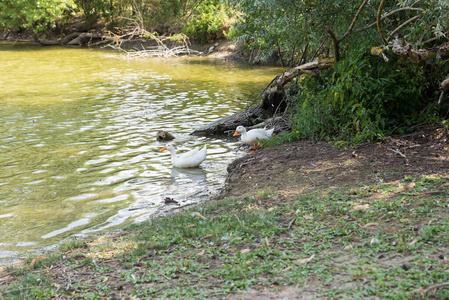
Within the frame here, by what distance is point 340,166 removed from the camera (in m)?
7.49

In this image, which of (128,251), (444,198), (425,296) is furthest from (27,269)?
(444,198)

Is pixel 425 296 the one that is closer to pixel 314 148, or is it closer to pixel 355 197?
pixel 355 197

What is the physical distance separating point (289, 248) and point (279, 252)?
18 cm

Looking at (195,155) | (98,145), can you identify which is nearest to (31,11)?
(98,145)

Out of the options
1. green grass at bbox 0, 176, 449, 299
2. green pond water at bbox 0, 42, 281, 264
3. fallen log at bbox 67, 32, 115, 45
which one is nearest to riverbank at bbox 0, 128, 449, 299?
green grass at bbox 0, 176, 449, 299

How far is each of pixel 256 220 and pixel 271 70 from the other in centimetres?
2207

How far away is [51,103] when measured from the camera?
17.1m

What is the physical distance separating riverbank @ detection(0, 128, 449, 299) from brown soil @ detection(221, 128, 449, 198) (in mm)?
41

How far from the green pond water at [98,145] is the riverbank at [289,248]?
164cm

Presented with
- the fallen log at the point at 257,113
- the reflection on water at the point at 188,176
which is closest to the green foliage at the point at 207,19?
the fallen log at the point at 257,113

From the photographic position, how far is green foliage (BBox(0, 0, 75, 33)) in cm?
3819

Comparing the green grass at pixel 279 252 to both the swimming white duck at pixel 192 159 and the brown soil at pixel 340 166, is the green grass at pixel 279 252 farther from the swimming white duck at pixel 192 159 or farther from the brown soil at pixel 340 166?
the swimming white duck at pixel 192 159

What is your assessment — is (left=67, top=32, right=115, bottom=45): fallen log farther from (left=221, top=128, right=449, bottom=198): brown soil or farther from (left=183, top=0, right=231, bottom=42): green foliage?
(left=221, top=128, right=449, bottom=198): brown soil

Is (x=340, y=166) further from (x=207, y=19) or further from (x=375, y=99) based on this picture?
(x=207, y=19)
